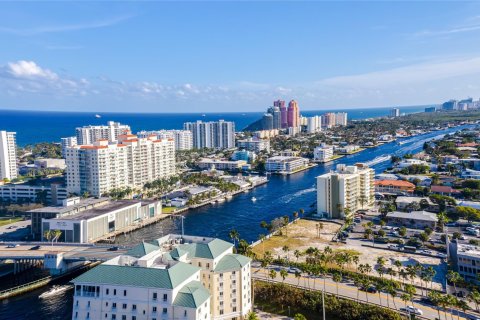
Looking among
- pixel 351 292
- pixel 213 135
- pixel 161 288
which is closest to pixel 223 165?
pixel 213 135

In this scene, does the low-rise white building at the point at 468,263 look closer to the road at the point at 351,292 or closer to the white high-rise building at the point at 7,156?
the road at the point at 351,292

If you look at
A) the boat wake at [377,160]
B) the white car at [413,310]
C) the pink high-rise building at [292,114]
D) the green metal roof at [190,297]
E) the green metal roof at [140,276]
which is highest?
the pink high-rise building at [292,114]

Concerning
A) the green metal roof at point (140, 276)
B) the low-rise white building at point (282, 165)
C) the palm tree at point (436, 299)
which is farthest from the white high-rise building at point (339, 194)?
the low-rise white building at point (282, 165)

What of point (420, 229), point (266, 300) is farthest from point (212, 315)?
point (420, 229)

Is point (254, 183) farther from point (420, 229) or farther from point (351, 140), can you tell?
point (351, 140)

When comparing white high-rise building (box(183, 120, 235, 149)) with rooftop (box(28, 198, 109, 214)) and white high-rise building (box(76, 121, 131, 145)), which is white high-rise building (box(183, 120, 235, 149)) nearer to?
white high-rise building (box(76, 121, 131, 145))

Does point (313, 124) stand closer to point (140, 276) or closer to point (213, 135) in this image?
point (213, 135)

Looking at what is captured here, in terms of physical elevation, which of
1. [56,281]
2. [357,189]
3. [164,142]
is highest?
[164,142]
